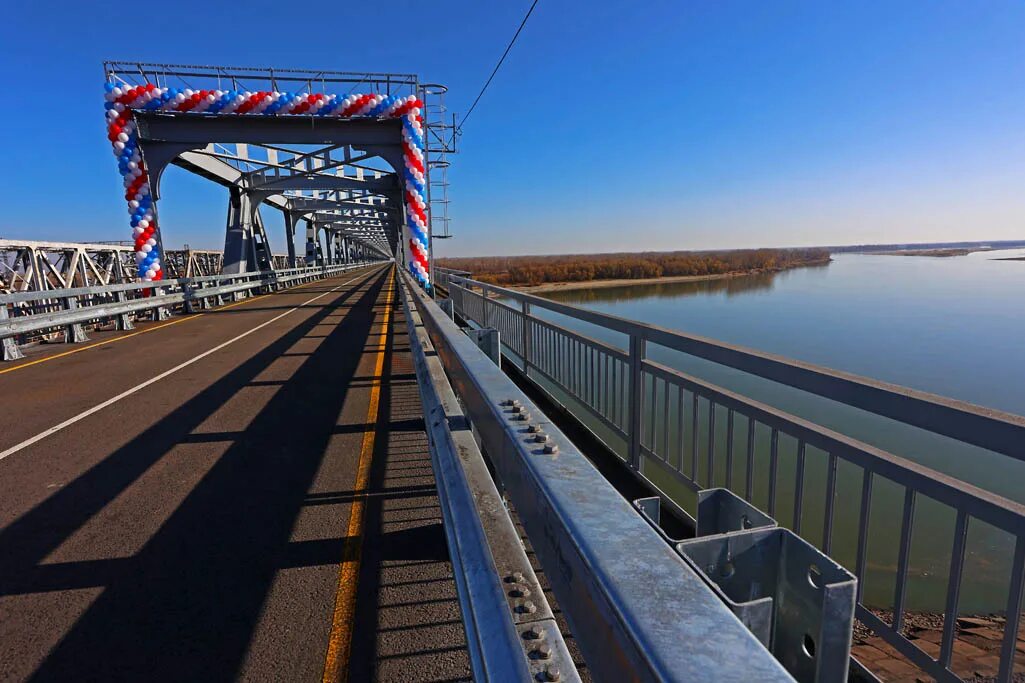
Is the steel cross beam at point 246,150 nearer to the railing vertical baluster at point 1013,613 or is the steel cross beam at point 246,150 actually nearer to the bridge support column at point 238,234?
the bridge support column at point 238,234

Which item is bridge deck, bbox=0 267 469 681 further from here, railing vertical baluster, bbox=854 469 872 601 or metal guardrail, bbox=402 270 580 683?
railing vertical baluster, bbox=854 469 872 601

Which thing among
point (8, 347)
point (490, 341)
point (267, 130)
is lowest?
point (8, 347)

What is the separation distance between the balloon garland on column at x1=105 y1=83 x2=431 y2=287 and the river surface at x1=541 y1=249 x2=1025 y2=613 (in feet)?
29.4

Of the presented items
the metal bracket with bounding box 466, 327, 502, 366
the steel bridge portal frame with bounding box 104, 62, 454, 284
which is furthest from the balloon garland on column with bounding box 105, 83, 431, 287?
the metal bracket with bounding box 466, 327, 502, 366

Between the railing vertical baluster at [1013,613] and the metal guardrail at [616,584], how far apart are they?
147cm

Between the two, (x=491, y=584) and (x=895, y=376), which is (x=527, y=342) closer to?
(x=491, y=584)

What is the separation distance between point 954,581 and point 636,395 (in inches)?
99.5

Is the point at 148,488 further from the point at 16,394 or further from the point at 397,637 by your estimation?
the point at 16,394

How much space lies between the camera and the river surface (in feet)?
19.5

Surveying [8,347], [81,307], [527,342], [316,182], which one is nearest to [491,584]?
[527,342]

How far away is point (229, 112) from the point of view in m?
19.4

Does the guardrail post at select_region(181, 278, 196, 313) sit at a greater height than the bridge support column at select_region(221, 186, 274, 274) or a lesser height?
lesser

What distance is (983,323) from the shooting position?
28266 mm

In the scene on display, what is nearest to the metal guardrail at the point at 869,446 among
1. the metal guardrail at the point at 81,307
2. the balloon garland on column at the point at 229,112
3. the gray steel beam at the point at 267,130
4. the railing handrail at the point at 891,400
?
the railing handrail at the point at 891,400
